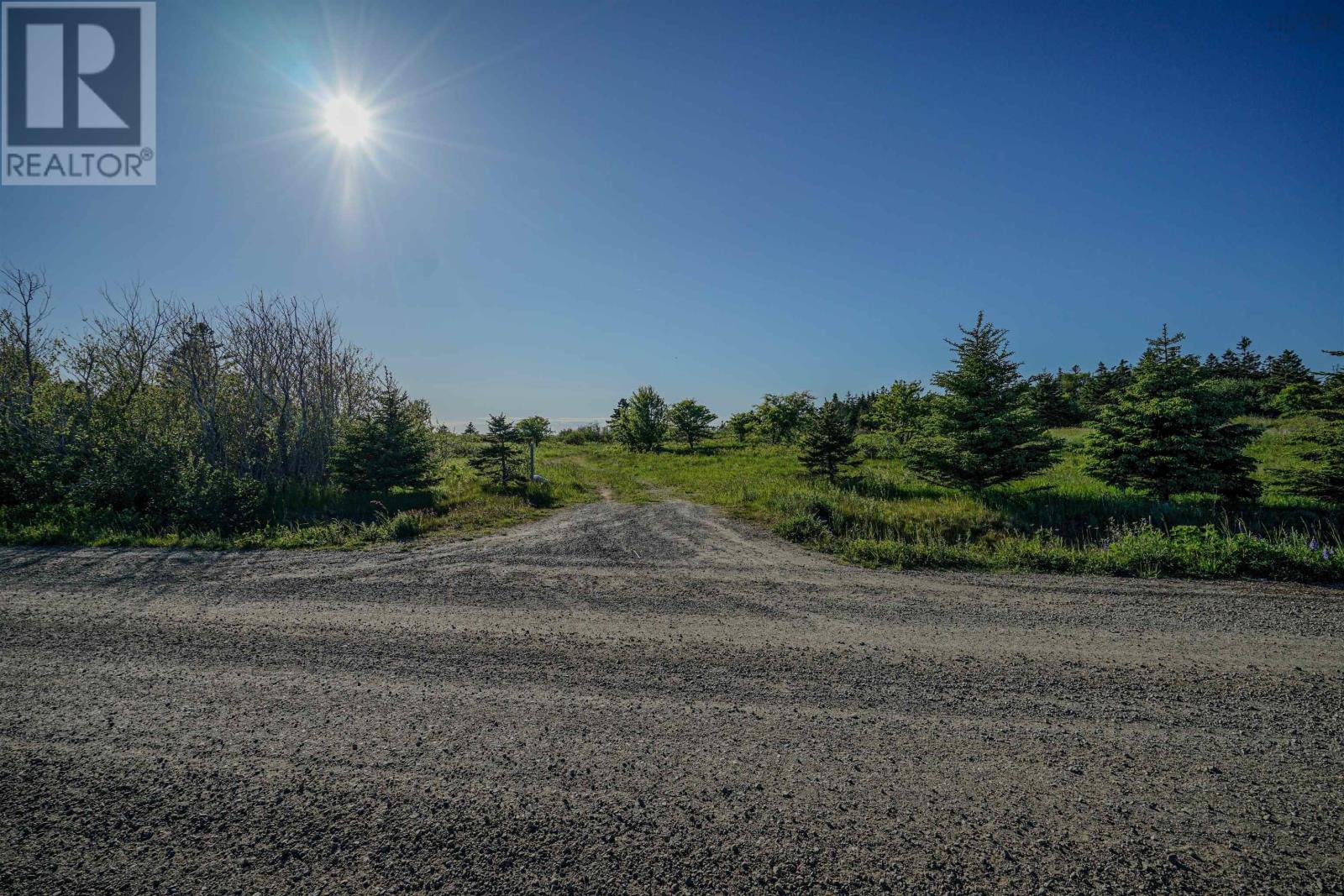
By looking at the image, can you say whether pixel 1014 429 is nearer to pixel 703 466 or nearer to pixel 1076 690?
pixel 1076 690

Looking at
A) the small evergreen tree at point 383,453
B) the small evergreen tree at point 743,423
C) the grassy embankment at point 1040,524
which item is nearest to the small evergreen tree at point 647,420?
the small evergreen tree at point 743,423

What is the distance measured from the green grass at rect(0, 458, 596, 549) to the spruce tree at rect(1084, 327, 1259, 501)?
16.1 metres

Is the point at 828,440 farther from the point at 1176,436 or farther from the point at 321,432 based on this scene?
the point at 321,432

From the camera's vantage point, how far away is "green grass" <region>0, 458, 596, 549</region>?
31.6 ft

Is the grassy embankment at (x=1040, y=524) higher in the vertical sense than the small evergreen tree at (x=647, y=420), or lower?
lower

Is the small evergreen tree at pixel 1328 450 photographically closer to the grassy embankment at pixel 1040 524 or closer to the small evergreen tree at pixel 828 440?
the grassy embankment at pixel 1040 524

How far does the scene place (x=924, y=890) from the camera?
2332 mm

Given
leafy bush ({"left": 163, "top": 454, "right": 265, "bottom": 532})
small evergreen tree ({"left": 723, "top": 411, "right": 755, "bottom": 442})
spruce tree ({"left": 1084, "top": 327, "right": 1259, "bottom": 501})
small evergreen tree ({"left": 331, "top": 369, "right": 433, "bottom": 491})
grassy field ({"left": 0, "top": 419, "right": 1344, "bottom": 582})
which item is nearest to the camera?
grassy field ({"left": 0, "top": 419, "right": 1344, "bottom": 582})

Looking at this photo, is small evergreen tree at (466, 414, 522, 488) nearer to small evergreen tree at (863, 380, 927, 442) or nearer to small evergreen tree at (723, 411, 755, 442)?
small evergreen tree at (863, 380, 927, 442)

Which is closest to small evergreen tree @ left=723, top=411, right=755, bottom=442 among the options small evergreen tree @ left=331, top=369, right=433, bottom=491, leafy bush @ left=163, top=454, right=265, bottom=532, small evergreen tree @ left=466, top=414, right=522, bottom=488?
small evergreen tree @ left=466, top=414, right=522, bottom=488

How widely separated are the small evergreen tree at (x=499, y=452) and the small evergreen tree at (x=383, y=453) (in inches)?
81.8

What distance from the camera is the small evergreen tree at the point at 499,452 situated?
17094 mm

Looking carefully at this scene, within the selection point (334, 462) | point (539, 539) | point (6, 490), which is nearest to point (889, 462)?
point (539, 539)

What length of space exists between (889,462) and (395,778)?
24525 mm
